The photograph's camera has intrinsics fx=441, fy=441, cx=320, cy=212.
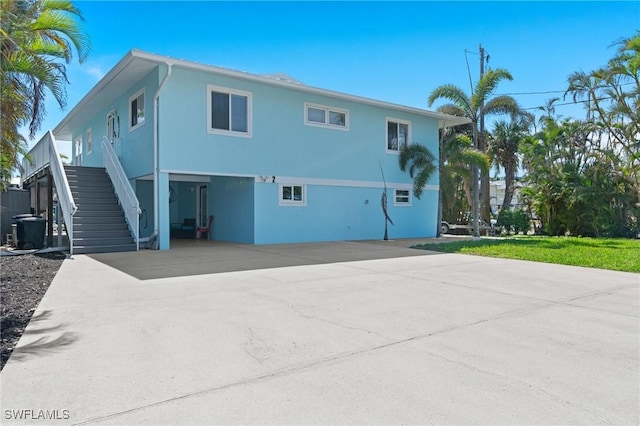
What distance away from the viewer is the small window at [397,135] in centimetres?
1777

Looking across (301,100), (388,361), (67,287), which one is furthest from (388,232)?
(388,361)

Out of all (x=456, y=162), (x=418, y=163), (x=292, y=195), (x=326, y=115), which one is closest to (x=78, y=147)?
(x=292, y=195)

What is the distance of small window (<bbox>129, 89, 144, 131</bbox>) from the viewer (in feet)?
46.2

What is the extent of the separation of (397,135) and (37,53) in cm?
1278

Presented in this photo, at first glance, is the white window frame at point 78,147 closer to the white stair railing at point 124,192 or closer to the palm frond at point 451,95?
the white stair railing at point 124,192

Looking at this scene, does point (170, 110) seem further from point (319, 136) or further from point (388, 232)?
point (388, 232)

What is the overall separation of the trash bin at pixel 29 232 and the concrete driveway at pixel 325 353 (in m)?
5.72

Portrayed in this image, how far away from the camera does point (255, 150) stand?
46.4 feet

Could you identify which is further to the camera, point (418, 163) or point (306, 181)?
point (418, 163)

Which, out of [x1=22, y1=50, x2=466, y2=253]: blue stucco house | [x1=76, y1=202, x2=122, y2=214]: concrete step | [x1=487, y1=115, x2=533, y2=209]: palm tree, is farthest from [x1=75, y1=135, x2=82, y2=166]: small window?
[x1=487, y1=115, x2=533, y2=209]: palm tree

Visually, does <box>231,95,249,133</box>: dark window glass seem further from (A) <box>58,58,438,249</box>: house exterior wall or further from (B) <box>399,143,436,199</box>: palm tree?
(B) <box>399,143,436,199</box>: palm tree

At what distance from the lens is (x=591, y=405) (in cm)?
301

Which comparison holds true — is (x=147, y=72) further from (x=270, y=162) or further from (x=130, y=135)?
(x=270, y=162)

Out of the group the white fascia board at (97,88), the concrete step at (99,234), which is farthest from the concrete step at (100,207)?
the white fascia board at (97,88)
